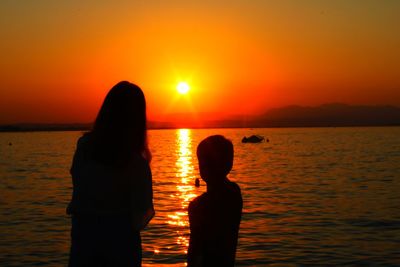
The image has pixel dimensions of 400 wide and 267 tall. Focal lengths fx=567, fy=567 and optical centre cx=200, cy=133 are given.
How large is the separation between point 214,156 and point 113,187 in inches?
33.2

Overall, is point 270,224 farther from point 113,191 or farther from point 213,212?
point 113,191

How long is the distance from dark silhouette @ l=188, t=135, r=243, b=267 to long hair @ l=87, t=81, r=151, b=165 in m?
0.61

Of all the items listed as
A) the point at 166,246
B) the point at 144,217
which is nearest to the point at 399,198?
the point at 166,246

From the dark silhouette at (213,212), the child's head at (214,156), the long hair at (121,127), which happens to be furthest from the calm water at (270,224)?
the long hair at (121,127)

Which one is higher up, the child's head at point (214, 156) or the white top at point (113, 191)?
the child's head at point (214, 156)

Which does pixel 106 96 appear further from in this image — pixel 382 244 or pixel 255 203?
pixel 255 203

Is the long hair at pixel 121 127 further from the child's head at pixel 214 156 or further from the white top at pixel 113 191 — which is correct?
the child's head at pixel 214 156

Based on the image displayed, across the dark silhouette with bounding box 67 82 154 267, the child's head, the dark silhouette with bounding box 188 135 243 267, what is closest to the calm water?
the dark silhouette with bounding box 188 135 243 267

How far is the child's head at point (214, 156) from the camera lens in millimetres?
4023

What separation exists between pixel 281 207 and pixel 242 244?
27.0 ft

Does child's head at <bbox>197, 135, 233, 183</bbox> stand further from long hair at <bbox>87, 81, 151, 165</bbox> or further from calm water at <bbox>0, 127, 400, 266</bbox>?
calm water at <bbox>0, 127, 400, 266</bbox>

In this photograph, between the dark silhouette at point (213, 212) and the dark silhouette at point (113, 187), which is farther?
the dark silhouette at point (213, 212)

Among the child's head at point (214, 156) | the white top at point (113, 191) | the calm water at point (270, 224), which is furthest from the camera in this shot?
the calm water at point (270, 224)

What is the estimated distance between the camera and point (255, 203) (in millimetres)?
25641
